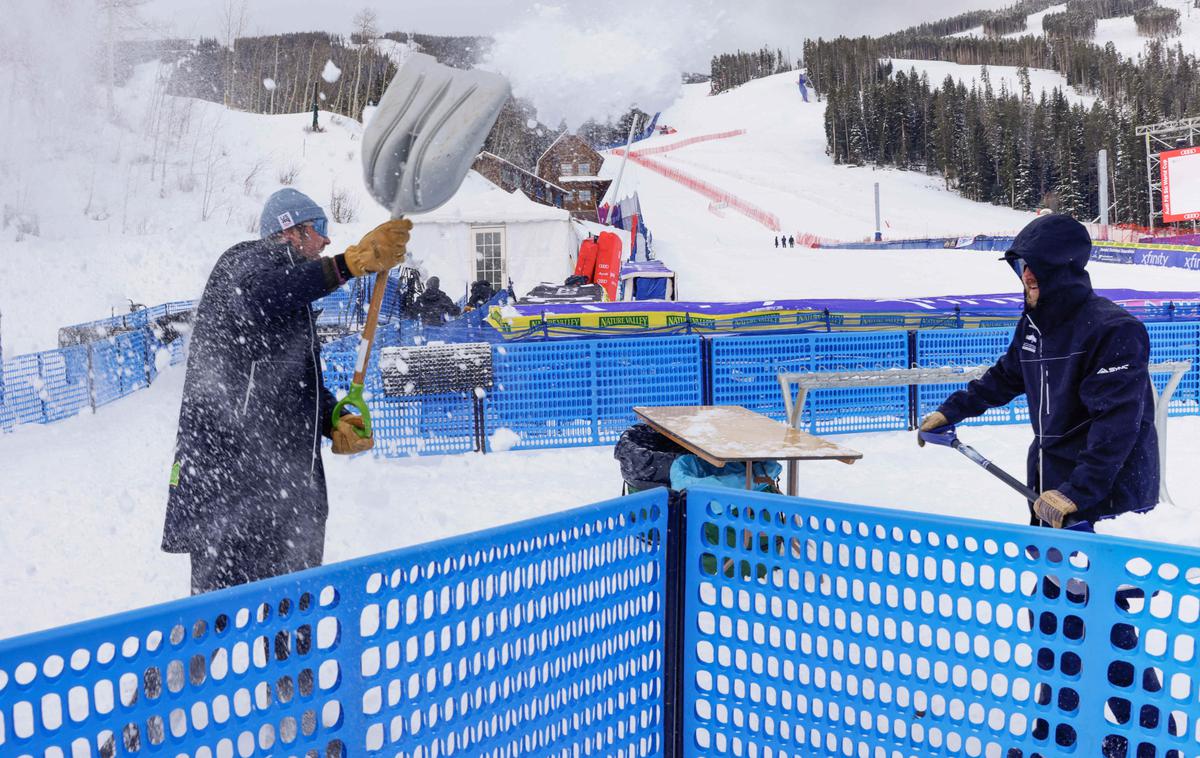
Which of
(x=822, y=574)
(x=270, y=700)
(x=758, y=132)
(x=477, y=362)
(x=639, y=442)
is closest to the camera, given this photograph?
(x=270, y=700)

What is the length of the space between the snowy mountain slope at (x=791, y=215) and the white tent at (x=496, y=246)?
4.88m

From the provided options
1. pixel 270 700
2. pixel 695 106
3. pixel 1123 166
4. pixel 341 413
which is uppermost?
pixel 695 106

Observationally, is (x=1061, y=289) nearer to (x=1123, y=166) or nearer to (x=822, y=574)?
(x=822, y=574)

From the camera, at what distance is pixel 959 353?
8.98 m

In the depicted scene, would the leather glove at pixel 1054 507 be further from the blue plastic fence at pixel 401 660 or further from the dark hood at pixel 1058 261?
the blue plastic fence at pixel 401 660

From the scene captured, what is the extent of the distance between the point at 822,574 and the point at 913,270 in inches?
1071

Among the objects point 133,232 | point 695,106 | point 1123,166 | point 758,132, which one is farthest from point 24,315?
point 695,106

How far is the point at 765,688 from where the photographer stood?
2.27 m

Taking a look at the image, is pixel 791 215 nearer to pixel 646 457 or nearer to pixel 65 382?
pixel 65 382

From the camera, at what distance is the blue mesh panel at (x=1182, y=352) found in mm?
9148

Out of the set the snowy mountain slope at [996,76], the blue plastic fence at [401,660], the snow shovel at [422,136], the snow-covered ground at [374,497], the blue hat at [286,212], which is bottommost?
the snow-covered ground at [374,497]

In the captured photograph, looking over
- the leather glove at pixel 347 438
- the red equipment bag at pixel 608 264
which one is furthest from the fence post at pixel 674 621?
the red equipment bag at pixel 608 264

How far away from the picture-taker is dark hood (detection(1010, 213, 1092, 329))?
2729 millimetres

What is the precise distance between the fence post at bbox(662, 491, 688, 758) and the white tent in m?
18.6
